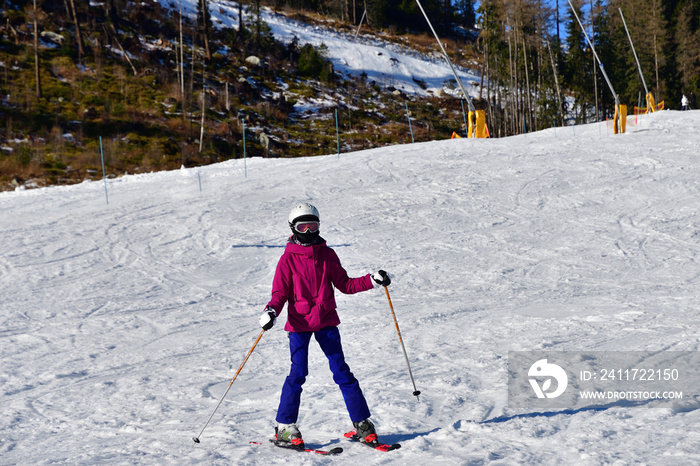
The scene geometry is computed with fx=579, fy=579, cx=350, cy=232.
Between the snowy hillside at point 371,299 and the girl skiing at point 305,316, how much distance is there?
0.77ft

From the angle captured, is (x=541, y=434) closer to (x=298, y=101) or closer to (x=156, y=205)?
(x=156, y=205)

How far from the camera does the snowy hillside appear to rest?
160 inches

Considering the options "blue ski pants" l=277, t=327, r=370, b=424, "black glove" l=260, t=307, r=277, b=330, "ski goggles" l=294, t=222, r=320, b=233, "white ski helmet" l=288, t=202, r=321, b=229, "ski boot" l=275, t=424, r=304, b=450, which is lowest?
"ski boot" l=275, t=424, r=304, b=450

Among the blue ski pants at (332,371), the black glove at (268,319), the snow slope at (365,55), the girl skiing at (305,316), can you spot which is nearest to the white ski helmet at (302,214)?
the girl skiing at (305,316)

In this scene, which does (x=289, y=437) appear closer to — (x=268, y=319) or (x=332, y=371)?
(x=332, y=371)

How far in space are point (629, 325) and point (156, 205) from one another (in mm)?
10893

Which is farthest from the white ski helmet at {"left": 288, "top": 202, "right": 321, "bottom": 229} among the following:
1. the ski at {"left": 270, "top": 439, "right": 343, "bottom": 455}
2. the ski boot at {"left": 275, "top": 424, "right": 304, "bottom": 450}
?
the ski at {"left": 270, "top": 439, "right": 343, "bottom": 455}

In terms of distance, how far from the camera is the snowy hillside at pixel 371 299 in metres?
4.06

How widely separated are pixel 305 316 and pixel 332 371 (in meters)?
0.42

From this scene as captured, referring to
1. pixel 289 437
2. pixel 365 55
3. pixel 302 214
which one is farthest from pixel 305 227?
pixel 365 55

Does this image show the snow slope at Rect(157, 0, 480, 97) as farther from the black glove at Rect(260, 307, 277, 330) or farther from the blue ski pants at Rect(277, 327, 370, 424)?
the black glove at Rect(260, 307, 277, 330)

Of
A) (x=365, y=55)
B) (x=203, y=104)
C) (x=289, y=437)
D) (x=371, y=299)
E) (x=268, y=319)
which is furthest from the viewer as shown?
(x=365, y=55)

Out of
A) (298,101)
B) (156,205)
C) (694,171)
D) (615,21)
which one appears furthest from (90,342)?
(615,21)

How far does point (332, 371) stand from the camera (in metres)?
3.96
